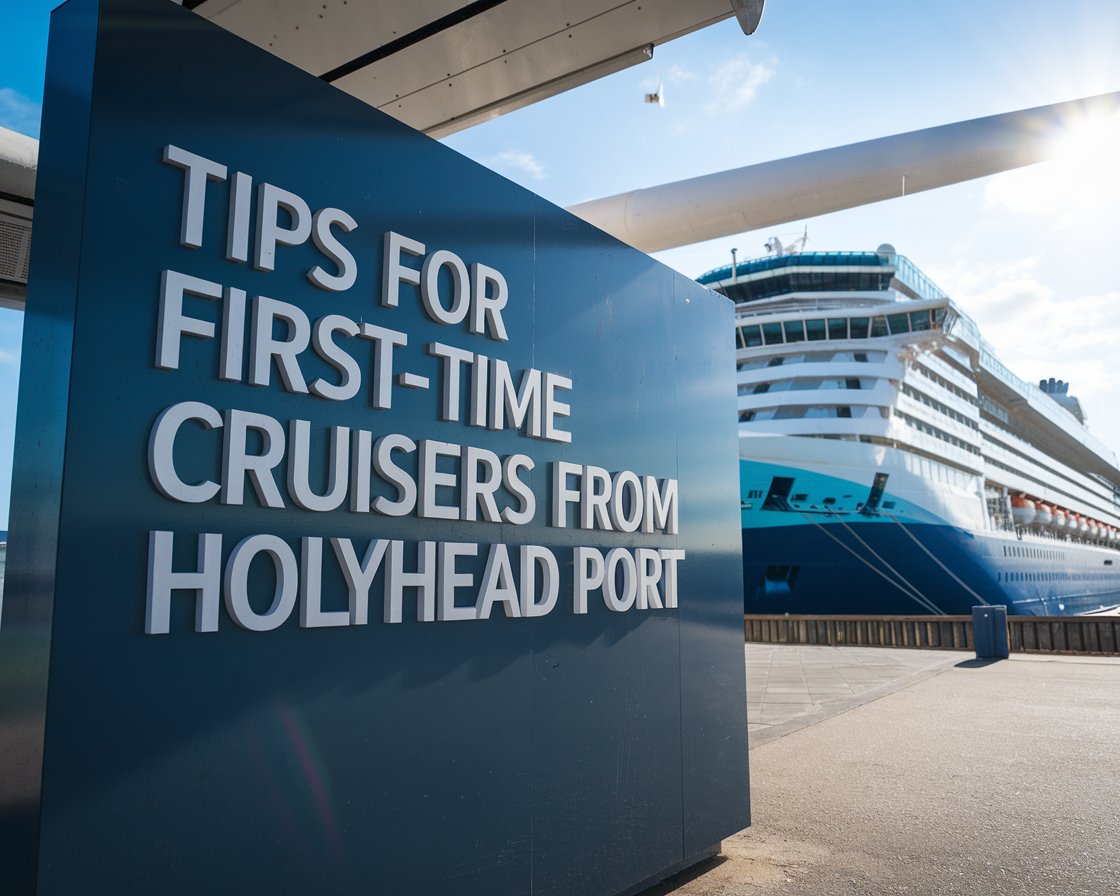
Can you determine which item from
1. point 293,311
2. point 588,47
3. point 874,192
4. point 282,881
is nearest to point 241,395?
point 293,311

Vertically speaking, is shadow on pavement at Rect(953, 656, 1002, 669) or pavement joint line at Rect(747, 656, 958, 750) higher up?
shadow on pavement at Rect(953, 656, 1002, 669)

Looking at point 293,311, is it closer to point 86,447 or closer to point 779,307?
point 86,447

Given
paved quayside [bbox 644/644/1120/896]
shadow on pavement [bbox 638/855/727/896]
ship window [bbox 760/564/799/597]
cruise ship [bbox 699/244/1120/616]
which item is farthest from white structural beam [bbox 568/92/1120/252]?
ship window [bbox 760/564/799/597]

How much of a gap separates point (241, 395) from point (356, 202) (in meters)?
0.77

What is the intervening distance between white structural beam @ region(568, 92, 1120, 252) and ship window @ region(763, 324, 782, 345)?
20406 mm

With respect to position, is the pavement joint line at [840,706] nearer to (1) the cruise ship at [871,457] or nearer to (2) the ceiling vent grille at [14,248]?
(2) the ceiling vent grille at [14,248]

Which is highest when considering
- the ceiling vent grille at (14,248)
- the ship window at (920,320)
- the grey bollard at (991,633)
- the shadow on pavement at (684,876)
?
the ship window at (920,320)

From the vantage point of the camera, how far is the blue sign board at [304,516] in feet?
6.42

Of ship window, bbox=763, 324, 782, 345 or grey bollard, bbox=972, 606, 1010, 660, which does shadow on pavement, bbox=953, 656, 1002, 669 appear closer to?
grey bollard, bbox=972, 606, 1010, 660

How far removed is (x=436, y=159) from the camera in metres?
2.93

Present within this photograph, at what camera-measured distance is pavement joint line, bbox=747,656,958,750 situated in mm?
6922

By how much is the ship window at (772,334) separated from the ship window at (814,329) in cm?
77

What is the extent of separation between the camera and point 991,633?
12.5 meters

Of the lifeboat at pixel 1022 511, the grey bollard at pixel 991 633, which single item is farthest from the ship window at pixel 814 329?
the grey bollard at pixel 991 633
